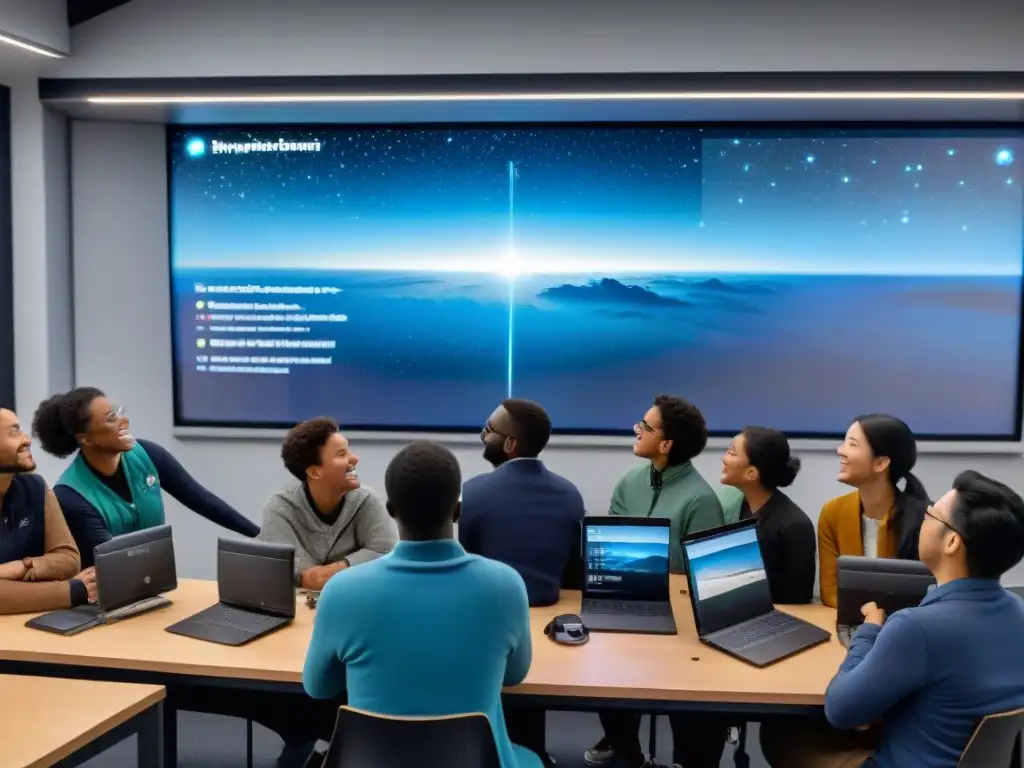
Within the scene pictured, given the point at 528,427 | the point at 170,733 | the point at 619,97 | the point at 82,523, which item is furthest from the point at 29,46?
the point at 170,733

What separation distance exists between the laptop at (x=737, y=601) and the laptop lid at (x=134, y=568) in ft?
5.52

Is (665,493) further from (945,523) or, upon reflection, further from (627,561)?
(945,523)

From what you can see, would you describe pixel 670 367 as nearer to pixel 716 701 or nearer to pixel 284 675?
pixel 716 701

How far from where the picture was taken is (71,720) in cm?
183

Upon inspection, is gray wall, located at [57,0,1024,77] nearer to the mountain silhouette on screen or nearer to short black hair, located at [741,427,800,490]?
the mountain silhouette on screen

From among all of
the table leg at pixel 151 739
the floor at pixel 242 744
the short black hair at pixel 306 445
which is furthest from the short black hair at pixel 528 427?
the table leg at pixel 151 739

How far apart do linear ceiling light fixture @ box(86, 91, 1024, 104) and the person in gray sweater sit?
175 cm

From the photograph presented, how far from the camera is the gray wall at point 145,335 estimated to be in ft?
14.2

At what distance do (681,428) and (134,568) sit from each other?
6.43 feet

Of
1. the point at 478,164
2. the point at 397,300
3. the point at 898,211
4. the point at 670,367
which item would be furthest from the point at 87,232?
the point at 898,211

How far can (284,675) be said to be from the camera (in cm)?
209

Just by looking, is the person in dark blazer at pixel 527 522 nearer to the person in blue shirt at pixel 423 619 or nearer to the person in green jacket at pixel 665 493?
the person in green jacket at pixel 665 493

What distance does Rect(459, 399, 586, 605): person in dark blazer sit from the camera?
254 centimetres

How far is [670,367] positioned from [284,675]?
8.89 feet
